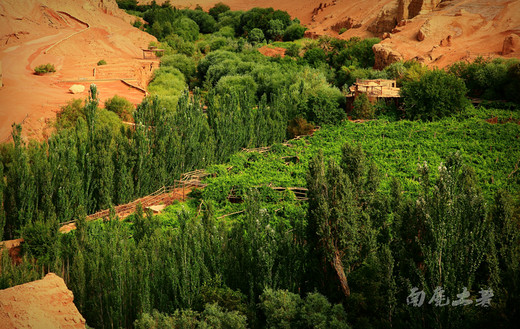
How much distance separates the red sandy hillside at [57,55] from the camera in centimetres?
2107

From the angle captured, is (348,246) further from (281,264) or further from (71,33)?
(71,33)

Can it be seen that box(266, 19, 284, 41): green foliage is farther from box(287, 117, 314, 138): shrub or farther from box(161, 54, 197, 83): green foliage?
box(287, 117, 314, 138): shrub

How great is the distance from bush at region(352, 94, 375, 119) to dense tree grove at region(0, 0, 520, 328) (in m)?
0.04

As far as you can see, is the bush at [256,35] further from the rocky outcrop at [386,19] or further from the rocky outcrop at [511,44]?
the rocky outcrop at [511,44]

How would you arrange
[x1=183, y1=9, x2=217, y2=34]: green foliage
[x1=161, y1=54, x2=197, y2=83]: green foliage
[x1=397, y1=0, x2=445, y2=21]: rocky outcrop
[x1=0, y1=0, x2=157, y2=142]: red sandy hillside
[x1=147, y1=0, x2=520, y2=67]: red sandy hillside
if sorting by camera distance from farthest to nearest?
[x1=183, y1=9, x2=217, y2=34]: green foliage → [x1=161, y1=54, x2=197, y2=83]: green foliage → [x1=397, y1=0, x2=445, y2=21]: rocky outcrop → [x1=147, y1=0, x2=520, y2=67]: red sandy hillside → [x1=0, y1=0, x2=157, y2=142]: red sandy hillside

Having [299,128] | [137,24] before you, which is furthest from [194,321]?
[137,24]

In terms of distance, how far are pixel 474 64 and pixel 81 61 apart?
2327cm

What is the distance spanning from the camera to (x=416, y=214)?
8.20 metres

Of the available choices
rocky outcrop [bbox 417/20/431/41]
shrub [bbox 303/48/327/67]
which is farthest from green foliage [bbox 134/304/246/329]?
shrub [bbox 303/48/327/67]

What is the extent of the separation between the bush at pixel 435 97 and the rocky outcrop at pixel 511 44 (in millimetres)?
5743

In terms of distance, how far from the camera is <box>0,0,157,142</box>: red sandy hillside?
21.1 m

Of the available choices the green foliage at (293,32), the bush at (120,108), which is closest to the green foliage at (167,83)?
the bush at (120,108)

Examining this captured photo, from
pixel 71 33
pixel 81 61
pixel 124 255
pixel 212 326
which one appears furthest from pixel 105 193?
pixel 71 33

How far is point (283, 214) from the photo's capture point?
12.9 m
